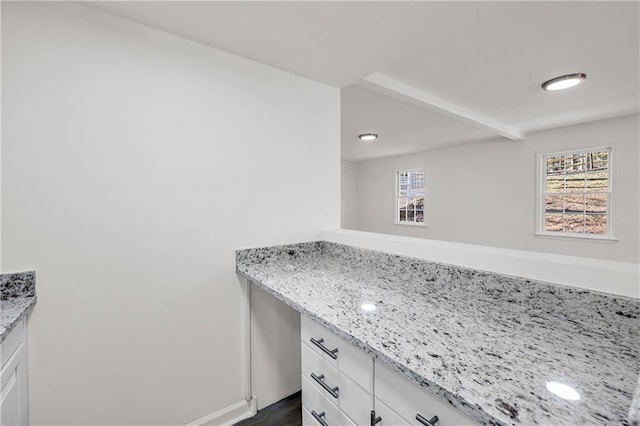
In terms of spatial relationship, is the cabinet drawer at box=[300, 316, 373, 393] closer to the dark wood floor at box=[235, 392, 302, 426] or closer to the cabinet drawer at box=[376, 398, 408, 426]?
the cabinet drawer at box=[376, 398, 408, 426]

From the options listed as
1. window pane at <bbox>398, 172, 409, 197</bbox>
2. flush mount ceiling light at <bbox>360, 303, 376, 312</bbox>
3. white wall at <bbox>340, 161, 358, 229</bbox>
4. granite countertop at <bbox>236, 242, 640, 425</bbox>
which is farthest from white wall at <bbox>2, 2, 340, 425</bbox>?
white wall at <bbox>340, 161, 358, 229</bbox>

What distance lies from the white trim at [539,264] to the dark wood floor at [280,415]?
3.82 ft

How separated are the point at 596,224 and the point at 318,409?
483 cm

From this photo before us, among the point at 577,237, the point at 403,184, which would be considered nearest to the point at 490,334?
the point at 577,237

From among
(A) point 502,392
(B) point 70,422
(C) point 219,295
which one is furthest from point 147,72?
(A) point 502,392

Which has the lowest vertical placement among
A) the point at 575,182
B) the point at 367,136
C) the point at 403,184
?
the point at 575,182

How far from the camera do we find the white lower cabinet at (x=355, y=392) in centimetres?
72

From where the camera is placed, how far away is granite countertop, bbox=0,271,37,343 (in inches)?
40.8

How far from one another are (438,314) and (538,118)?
388 centimetres

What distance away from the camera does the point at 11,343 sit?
3.29ft

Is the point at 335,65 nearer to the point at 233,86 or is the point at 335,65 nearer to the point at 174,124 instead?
the point at 233,86

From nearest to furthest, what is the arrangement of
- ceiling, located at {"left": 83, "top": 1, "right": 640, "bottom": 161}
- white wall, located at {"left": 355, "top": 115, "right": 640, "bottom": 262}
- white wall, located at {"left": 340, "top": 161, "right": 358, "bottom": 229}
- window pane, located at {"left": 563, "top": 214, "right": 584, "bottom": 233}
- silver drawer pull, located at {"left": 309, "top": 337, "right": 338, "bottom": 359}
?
1. silver drawer pull, located at {"left": 309, "top": 337, "right": 338, "bottom": 359}
2. ceiling, located at {"left": 83, "top": 1, "right": 640, "bottom": 161}
3. white wall, located at {"left": 355, "top": 115, "right": 640, "bottom": 262}
4. window pane, located at {"left": 563, "top": 214, "right": 584, "bottom": 233}
5. white wall, located at {"left": 340, "top": 161, "right": 358, "bottom": 229}

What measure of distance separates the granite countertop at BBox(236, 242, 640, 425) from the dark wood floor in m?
0.90

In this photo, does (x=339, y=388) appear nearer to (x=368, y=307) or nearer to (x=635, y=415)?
(x=368, y=307)
